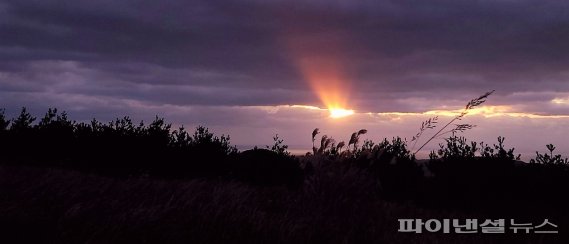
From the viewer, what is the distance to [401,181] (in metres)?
16.1

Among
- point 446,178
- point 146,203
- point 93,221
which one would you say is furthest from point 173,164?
point 93,221

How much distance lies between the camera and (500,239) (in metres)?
10.1

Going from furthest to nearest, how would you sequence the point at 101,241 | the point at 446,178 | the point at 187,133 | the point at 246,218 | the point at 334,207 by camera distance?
the point at 187,133, the point at 446,178, the point at 334,207, the point at 246,218, the point at 101,241

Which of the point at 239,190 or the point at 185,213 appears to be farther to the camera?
the point at 239,190

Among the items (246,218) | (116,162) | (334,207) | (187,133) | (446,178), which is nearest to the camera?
(246,218)

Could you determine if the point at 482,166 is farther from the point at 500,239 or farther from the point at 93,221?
the point at 93,221

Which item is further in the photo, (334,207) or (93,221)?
(334,207)

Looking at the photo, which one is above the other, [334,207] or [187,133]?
[187,133]

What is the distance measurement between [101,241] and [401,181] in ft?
37.4

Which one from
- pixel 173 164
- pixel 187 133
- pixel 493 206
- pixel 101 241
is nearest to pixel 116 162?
pixel 173 164

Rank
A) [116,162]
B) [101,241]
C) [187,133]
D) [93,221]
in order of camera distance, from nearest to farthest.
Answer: [101,241], [93,221], [116,162], [187,133]

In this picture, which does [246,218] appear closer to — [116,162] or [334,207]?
[334,207]

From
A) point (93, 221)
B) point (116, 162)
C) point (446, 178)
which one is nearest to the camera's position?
point (93, 221)

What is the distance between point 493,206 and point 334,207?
23.9 feet
